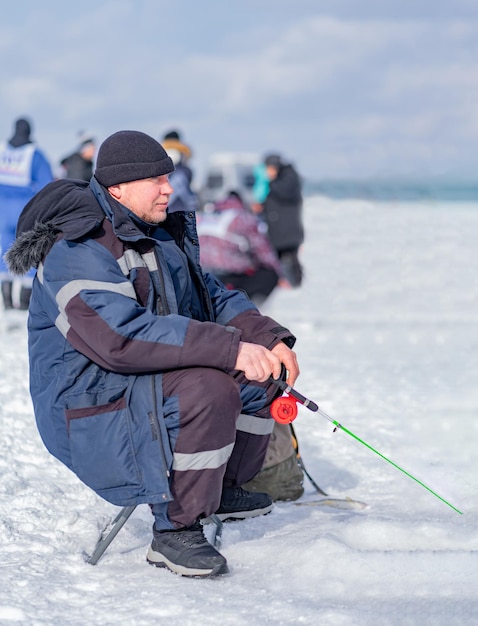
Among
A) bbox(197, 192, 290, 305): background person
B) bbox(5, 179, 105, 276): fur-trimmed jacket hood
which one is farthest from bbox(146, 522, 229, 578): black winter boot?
bbox(197, 192, 290, 305): background person

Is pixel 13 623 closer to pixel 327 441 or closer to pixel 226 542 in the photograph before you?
pixel 226 542

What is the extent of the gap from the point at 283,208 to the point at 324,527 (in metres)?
9.27

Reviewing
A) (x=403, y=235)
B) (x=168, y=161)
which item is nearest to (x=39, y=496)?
(x=168, y=161)

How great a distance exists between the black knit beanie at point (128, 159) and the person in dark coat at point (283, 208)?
30.3ft

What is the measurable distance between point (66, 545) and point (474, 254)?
472 inches

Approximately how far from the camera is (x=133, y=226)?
2822 millimetres

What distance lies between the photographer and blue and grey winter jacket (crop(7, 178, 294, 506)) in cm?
263

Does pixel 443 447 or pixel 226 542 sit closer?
pixel 226 542

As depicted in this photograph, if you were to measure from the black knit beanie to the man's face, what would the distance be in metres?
0.03

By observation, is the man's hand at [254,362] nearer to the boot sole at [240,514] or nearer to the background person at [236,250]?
the boot sole at [240,514]

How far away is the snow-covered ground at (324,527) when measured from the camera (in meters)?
2.51

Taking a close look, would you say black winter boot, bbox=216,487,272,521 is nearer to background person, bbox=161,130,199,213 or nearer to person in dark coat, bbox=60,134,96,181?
background person, bbox=161,130,199,213

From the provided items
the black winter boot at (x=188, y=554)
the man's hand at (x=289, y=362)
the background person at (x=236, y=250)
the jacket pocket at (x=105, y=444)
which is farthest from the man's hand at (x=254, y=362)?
the background person at (x=236, y=250)

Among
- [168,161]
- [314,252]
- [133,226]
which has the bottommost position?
[314,252]
